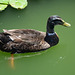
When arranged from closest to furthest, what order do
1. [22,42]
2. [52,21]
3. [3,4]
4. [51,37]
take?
[22,42] → [52,21] → [51,37] → [3,4]

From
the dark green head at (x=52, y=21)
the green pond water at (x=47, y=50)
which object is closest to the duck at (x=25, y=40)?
the dark green head at (x=52, y=21)

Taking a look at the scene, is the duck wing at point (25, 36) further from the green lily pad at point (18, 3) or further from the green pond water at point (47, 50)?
the green lily pad at point (18, 3)

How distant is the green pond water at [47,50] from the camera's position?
14.4 feet

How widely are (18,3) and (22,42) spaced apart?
4.73ft

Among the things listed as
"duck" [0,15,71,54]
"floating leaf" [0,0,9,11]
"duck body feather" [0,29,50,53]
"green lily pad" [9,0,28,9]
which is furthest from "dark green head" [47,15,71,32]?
"floating leaf" [0,0,9,11]

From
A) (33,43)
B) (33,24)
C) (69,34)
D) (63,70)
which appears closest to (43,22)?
(33,24)

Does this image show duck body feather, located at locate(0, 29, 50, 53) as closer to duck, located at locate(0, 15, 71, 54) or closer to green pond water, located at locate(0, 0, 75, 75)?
duck, located at locate(0, 15, 71, 54)

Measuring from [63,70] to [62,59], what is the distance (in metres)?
A: 0.30

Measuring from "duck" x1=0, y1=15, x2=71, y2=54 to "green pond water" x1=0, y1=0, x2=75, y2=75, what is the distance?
0.16 metres

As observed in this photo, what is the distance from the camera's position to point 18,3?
219 inches

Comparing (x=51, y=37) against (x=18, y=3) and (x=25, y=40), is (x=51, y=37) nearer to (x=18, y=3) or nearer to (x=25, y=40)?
(x=25, y=40)

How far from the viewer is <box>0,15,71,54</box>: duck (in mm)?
4453

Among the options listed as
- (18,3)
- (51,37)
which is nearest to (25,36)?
(51,37)

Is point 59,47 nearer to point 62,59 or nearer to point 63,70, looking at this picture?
point 62,59
